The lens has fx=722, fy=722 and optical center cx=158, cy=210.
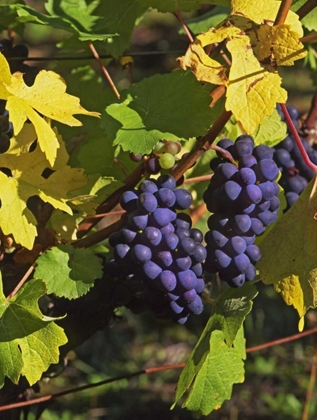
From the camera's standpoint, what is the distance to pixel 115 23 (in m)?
1.21

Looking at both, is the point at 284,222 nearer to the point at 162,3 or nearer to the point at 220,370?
the point at 220,370

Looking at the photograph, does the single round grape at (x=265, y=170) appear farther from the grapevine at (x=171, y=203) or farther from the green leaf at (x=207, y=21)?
the green leaf at (x=207, y=21)

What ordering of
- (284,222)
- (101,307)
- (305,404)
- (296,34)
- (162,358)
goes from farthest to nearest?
(162,358) → (305,404) → (101,307) → (284,222) → (296,34)

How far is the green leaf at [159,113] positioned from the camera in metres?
0.96

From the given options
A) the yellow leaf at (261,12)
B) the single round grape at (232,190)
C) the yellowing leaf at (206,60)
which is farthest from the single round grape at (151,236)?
the yellow leaf at (261,12)

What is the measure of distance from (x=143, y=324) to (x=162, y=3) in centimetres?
186

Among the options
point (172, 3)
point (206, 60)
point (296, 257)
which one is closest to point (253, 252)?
point (296, 257)

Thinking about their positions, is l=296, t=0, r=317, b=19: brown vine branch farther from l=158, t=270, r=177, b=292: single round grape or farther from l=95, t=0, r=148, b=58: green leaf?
l=158, t=270, r=177, b=292: single round grape

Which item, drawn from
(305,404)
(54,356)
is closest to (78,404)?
(305,404)

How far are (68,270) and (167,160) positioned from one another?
0.20 meters

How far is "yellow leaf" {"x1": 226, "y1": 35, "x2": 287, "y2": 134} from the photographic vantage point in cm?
91

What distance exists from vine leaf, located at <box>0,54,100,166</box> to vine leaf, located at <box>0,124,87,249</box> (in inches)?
3.3

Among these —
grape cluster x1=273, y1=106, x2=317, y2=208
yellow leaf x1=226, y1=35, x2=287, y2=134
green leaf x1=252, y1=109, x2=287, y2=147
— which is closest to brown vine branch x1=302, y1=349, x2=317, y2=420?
grape cluster x1=273, y1=106, x2=317, y2=208

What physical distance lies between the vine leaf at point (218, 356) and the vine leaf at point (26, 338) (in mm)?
191
